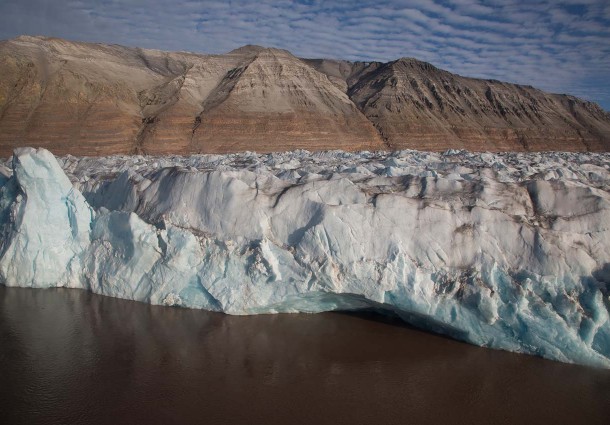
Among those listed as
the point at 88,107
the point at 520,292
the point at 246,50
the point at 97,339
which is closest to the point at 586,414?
the point at 520,292

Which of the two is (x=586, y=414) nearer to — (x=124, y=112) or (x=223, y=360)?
(x=223, y=360)

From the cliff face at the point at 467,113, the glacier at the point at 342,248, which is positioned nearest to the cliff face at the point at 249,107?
the cliff face at the point at 467,113

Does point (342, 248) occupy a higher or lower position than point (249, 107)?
higher

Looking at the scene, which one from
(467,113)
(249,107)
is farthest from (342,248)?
(467,113)

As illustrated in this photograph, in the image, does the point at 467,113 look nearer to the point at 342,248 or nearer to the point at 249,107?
the point at 249,107

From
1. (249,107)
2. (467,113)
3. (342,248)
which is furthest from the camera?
(467,113)

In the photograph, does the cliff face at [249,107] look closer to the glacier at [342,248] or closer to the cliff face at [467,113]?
the cliff face at [467,113]

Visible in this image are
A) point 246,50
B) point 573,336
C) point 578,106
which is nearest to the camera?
point 573,336

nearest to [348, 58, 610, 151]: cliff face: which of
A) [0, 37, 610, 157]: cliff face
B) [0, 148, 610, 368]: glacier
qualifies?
[0, 37, 610, 157]: cliff face
